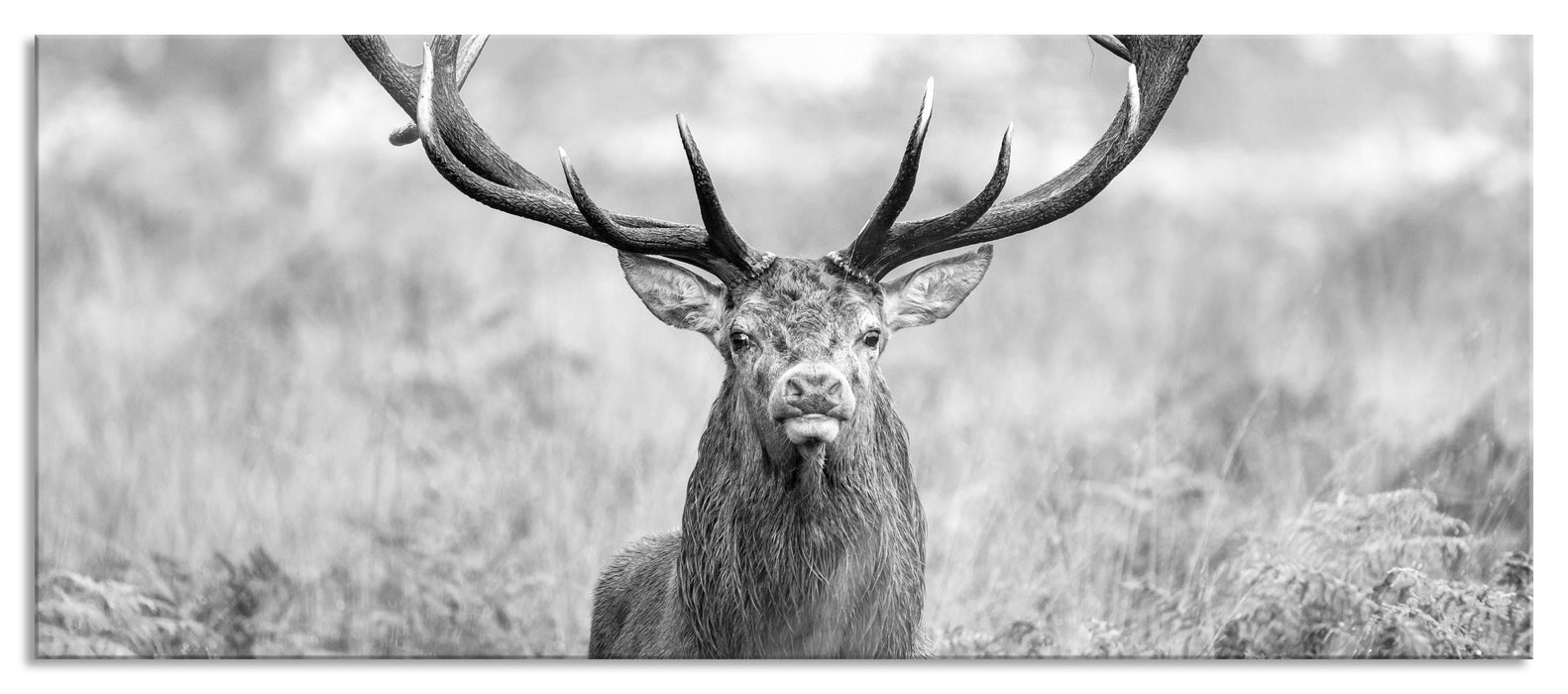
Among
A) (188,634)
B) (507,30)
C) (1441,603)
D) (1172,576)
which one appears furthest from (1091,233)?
(188,634)

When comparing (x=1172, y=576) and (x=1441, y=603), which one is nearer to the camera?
(x=1441, y=603)

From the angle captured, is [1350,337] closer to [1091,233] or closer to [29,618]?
[1091,233]

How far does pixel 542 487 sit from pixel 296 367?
104cm

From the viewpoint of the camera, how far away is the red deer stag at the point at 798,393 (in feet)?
12.3

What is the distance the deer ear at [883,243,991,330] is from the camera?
409cm

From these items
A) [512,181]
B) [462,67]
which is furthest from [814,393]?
[462,67]

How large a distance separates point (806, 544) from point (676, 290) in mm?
736

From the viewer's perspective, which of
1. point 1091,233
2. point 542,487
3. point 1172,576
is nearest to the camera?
point 1172,576

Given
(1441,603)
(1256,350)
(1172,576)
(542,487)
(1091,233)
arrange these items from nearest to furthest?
1. (1441,603)
2. (1172,576)
3. (542,487)
4. (1256,350)
5. (1091,233)

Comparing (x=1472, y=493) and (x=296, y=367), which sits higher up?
(x=296, y=367)

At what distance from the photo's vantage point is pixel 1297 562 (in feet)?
16.3

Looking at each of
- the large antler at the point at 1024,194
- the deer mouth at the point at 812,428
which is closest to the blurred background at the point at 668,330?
the large antler at the point at 1024,194

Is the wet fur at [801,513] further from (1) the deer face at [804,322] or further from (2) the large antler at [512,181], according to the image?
(2) the large antler at [512,181]

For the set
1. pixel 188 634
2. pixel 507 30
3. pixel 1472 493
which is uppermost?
pixel 507 30
